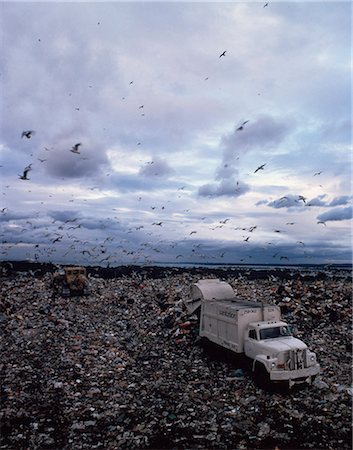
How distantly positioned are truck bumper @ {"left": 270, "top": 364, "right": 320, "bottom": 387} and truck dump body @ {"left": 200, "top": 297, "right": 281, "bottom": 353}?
1399 mm

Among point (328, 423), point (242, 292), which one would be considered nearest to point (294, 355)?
point (328, 423)

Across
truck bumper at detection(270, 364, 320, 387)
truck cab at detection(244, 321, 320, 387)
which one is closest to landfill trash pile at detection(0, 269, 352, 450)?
truck bumper at detection(270, 364, 320, 387)

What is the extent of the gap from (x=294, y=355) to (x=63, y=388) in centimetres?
547

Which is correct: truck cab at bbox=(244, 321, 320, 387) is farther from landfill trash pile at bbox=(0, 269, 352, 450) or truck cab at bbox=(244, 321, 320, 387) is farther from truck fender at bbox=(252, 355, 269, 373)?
landfill trash pile at bbox=(0, 269, 352, 450)

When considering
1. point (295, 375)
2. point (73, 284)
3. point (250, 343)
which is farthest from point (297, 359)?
point (73, 284)

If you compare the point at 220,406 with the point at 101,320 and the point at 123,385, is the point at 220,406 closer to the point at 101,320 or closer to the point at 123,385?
the point at 123,385

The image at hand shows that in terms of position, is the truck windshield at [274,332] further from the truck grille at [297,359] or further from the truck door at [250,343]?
the truck grille at [297,359]

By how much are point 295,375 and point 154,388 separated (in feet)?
10.8

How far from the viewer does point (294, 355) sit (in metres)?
8.23

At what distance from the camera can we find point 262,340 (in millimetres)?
8883

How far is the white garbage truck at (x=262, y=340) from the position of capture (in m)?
8.18

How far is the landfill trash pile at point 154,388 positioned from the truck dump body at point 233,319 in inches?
24.4

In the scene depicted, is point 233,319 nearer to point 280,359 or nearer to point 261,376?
point 261,376

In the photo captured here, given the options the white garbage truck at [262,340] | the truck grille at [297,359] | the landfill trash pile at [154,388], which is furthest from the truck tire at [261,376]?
the truck grille at [297,359]
